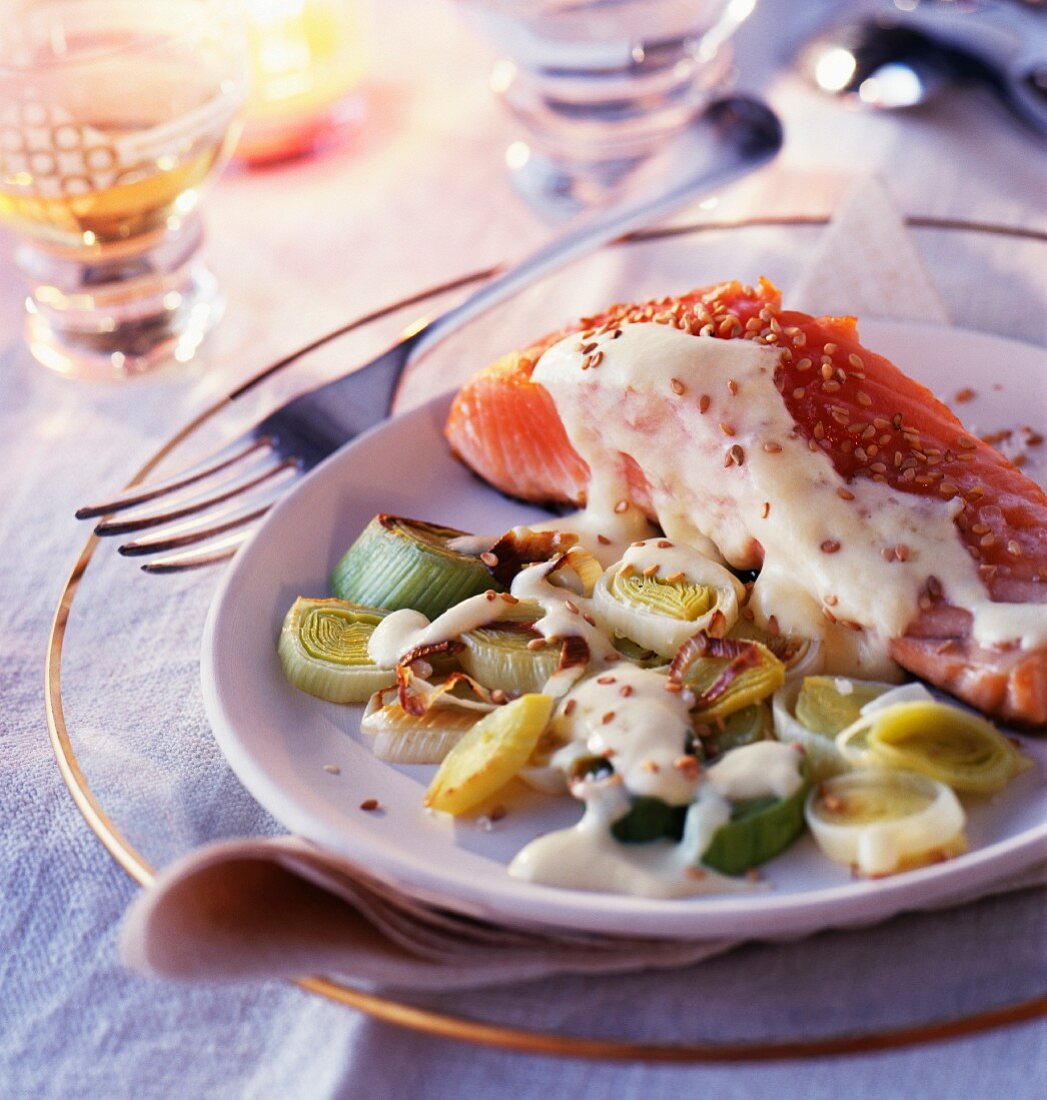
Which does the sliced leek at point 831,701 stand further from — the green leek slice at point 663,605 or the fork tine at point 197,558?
the fork tine at point 197,558

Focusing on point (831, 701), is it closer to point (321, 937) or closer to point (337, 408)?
point (321, 937)

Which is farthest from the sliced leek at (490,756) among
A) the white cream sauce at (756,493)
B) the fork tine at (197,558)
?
the fork tine at (197,558)

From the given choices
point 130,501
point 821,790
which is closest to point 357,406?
point 130,501

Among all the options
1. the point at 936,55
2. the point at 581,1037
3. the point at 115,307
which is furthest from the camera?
the point at 936,55

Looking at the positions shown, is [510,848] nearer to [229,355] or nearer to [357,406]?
[357,406]

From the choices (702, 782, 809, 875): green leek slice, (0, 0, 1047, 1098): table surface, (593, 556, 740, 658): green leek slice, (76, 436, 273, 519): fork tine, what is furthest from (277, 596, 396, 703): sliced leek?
(702, 782, 809, 875): green leek slice

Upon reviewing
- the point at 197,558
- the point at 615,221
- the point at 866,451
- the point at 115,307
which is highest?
the point at 866,451

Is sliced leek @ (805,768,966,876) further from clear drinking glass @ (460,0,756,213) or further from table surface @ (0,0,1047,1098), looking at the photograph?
clear drinking glass @ (460,0,756,213)

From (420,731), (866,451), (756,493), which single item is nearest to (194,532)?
(420,731)
